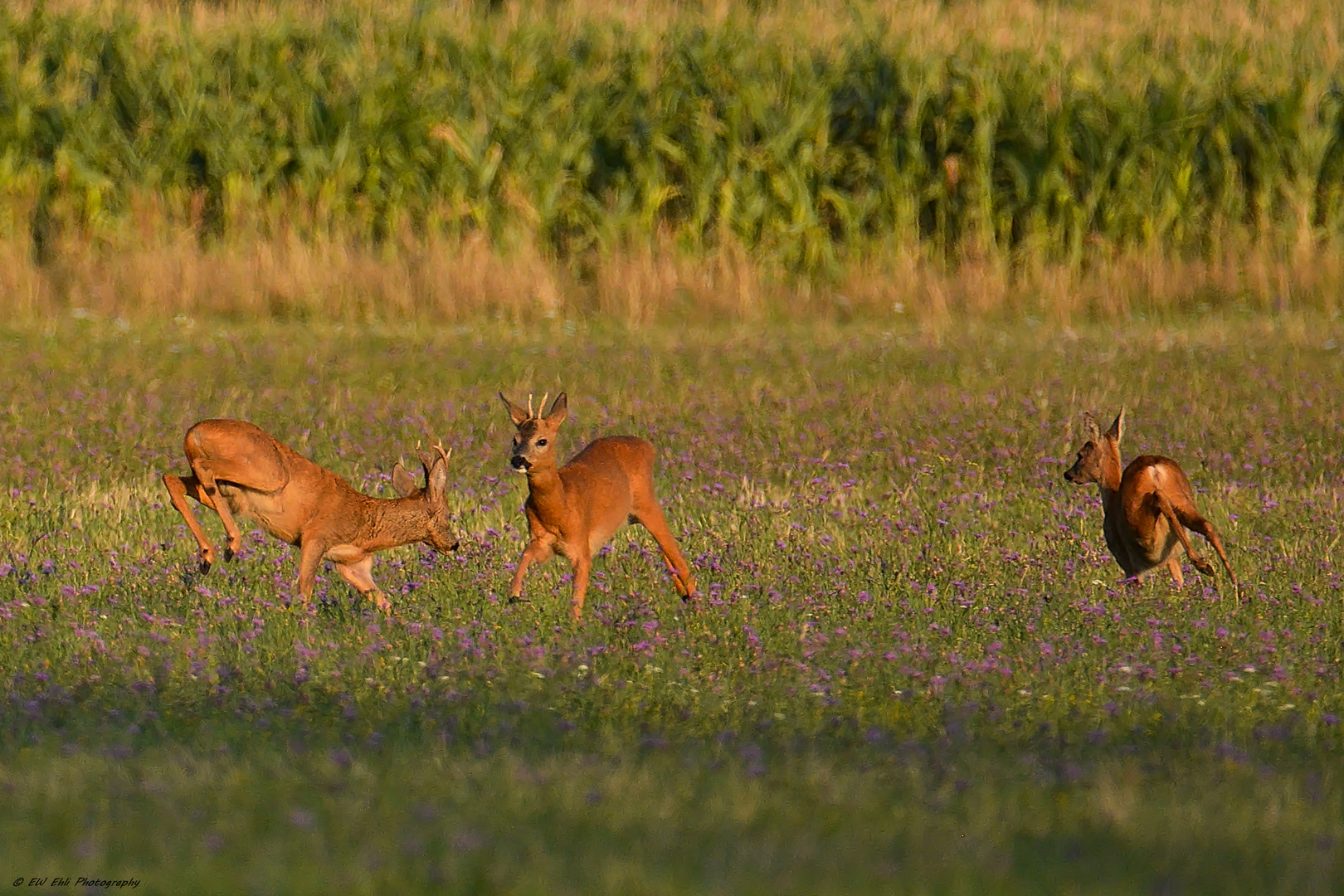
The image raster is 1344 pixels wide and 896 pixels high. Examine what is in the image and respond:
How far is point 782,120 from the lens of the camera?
22.4 meters

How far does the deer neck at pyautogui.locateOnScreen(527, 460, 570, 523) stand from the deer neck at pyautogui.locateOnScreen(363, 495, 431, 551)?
1.90ft

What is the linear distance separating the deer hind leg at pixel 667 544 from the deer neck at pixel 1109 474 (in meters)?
1.79

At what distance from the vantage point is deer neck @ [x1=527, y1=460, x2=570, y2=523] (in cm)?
878

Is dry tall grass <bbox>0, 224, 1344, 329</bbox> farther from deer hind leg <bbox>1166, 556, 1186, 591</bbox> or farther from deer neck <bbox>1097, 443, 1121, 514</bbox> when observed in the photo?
deer hind leg <bbox>1166, 556, 1186, 591</bbox>

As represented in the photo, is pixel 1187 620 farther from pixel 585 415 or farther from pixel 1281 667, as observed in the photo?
pixel 585 415

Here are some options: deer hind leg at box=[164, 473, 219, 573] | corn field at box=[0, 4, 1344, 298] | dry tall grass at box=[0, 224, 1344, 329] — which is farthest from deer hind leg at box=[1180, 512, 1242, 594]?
corn field at box=[0, 4, 1344, 298]

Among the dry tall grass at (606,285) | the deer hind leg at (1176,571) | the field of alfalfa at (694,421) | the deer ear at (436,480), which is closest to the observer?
the field of alfalfa at (694,421)

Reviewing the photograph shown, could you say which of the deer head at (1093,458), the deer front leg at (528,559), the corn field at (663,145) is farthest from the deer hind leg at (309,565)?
the corn field at (663,145)

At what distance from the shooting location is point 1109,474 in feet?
31.4

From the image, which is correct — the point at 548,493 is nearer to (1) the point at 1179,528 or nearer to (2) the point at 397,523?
(2) the point at 397,523

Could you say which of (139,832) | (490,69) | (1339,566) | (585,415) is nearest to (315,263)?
(490,69)

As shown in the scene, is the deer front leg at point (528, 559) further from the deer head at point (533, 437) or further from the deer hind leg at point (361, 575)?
the deer hind leg at point (361, 575)

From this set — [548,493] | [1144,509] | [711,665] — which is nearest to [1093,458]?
[1144,509]

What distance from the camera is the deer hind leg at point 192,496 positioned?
29.6ft
